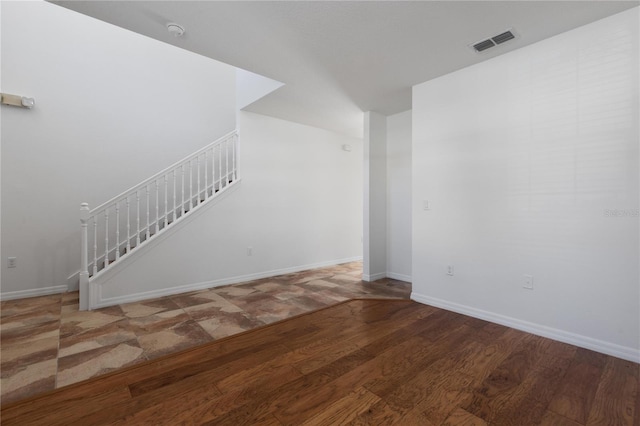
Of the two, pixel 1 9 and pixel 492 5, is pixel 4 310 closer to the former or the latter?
pixel 1 9

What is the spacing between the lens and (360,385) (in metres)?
1.70

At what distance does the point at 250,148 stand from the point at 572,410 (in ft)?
14.8

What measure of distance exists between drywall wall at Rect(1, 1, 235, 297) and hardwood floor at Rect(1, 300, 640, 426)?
306 cm

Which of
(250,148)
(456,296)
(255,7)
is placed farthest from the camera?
(250,148)

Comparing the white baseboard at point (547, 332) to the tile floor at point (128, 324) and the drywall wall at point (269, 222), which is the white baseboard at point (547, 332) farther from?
the drywall wall at point (269, 222)

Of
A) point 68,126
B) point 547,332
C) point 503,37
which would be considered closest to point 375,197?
point 503,37

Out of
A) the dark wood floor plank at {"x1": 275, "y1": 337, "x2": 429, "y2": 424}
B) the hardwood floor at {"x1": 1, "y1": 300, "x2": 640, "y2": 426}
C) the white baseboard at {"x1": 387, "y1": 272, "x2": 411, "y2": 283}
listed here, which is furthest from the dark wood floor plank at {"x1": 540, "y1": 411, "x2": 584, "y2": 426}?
the white baseboard at {"x1": 387, "y1": 272, "x2": 411, "y2": 283}

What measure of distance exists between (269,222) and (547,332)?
12.5 feet

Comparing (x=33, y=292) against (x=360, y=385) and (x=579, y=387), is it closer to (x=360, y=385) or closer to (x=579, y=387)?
(x=360, y=385)

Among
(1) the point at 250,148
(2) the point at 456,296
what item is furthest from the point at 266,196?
(2) the point at 456,296

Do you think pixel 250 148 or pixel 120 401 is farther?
pixel 250 148

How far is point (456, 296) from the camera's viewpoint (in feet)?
9.79

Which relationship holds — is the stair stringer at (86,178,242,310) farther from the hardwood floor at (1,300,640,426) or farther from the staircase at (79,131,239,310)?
the hardwood floor at (1,300,640,426)

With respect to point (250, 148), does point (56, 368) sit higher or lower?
lower
